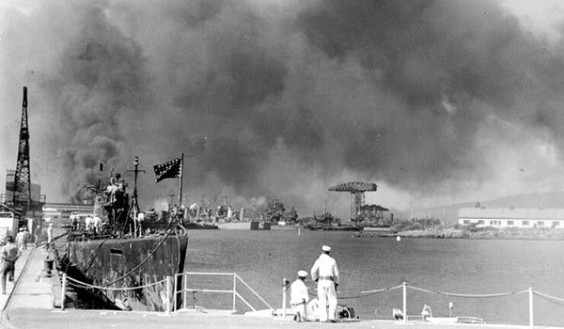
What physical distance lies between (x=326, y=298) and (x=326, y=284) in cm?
39

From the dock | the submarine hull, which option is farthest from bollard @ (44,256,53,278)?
the dock

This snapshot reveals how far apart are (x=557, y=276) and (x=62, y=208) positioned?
327 ft

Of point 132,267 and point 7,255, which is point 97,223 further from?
point 7,255

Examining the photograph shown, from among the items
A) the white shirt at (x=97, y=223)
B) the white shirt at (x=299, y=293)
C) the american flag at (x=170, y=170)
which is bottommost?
the white shirt at (x=299, y=293)

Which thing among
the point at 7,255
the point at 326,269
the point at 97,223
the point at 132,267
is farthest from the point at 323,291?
the point at 97,223

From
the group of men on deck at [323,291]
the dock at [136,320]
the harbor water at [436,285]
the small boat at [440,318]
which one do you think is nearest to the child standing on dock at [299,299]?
the group of men on deck at [323,291]

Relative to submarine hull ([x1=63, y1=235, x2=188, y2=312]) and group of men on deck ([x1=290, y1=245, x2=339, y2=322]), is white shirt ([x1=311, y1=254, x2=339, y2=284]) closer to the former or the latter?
group of men on deck ([x1=290, y1=245, x2=339, y2=322])

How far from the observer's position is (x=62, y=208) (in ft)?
441

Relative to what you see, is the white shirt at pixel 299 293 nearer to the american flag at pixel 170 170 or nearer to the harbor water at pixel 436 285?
the harbor water at pixel 436 285

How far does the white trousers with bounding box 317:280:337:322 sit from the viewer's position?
14562mm

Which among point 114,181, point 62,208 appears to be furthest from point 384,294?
point 62,208

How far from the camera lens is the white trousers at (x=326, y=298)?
47.8 ft

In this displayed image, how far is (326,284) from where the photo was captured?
14.5 meters

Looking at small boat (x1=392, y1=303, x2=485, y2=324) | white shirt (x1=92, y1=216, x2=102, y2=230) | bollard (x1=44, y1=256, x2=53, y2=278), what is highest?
white shirt (x1=92, y1=216, x2=102, y2=230)
